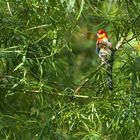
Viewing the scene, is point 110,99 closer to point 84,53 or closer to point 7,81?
point 7,81

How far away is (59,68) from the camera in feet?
6.31

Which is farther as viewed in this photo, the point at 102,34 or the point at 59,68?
the point at 59,68

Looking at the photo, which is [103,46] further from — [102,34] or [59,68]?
[59,68]

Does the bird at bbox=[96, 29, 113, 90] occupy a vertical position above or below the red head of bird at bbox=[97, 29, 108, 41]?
below

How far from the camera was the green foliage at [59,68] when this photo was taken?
1.66 m

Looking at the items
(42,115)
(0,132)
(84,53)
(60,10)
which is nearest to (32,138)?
(0,132)

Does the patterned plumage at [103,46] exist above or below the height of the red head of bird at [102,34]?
below

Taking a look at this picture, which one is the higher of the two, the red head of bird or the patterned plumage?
the red head of bird

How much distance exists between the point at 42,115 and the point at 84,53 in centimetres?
247

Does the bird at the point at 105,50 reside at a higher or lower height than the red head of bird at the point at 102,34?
lower

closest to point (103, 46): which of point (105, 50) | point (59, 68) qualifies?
point (105, 50)

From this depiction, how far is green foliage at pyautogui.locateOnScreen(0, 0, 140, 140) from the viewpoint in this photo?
1.66 meters

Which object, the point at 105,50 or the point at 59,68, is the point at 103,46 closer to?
the point at 105,50

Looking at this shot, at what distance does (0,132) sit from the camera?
1.78 metres
